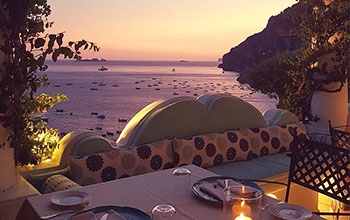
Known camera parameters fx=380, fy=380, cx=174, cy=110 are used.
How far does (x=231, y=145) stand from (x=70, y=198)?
2.19 m

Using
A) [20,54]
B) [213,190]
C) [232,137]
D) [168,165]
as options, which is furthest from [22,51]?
[232,137]

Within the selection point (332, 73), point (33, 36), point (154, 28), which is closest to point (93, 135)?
point (33, 36)

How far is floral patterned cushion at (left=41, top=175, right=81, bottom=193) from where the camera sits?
7.70 feet

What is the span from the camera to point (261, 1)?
5562 millimetres

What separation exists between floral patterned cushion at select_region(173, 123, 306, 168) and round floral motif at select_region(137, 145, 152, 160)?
10.3 inches

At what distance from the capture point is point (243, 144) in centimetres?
377

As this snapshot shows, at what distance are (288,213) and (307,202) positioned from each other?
79.9 inches

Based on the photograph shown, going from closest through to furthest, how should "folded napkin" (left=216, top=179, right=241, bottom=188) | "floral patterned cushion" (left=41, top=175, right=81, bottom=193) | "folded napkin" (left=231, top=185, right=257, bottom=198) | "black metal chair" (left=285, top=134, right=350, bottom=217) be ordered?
"folded napkin" (left=231, top=185, right=257, bottom=198)
"folded napkin" (left=216, top=179, right=241, bottom=188)
"black metal chair" (left=285, top=134, right=350, bottom=217)
"floral patterned cushion" (left=41, top=175, right=81, bottom=193)

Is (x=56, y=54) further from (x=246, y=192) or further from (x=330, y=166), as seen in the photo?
(x=330, y=166)

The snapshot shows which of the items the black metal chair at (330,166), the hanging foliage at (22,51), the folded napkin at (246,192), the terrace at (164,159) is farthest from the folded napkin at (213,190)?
the hanging foliage at (22,51)

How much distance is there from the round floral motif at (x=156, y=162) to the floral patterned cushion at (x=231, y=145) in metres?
0.15

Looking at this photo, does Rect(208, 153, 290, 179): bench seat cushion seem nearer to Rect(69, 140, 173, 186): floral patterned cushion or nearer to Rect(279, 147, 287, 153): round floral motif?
Rect(279, 147, 287, 153): round floral motif

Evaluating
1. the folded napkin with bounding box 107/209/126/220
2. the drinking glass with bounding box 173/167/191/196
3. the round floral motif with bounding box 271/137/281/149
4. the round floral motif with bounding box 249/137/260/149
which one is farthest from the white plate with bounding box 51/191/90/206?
the round floral motif with bounding box 271/137/281/149

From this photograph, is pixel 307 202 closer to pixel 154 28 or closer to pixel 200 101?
pixel 200 101
